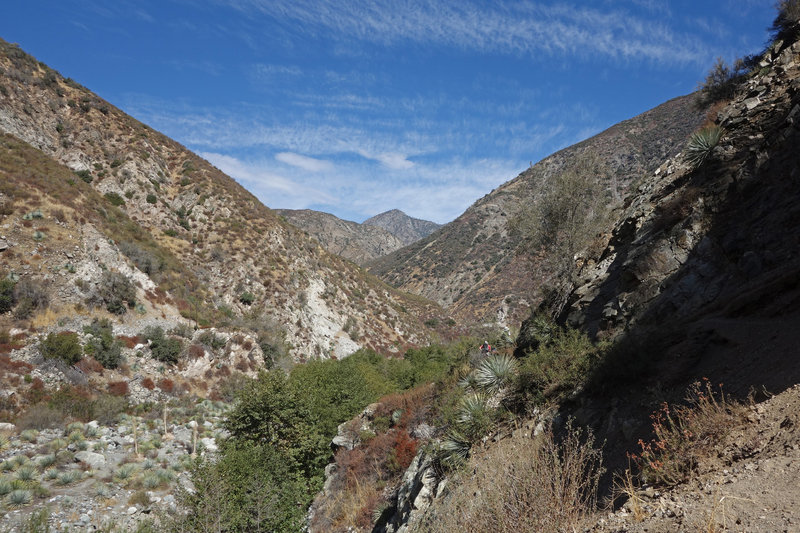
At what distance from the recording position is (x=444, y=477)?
7363 millimetres

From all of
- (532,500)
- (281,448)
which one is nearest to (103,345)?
(281,448)

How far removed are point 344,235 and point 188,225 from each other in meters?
106

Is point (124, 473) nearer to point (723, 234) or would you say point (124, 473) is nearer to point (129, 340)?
point (129, 340)

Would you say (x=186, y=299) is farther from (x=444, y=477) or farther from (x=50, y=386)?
(x=444, y=477)

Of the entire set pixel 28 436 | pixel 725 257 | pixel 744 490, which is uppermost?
pixel 28 436

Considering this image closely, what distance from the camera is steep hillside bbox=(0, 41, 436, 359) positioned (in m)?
34.9

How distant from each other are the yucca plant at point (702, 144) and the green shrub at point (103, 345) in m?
29.5

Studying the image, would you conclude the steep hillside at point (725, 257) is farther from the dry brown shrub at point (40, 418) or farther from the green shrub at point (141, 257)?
the green shrub at point (141, 257)

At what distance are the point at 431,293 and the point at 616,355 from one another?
75.2 metres

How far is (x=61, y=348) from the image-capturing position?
70.7 ft

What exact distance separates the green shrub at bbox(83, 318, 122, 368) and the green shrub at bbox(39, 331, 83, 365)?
82 cm

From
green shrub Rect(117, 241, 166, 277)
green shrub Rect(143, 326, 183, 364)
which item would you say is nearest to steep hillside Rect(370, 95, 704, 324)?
green shrub Rect(143, 326, 183, 364)

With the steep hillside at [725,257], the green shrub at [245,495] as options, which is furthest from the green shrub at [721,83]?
the green shrub at [245,495]


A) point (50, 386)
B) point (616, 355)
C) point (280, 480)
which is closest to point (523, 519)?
point (616, 355)
